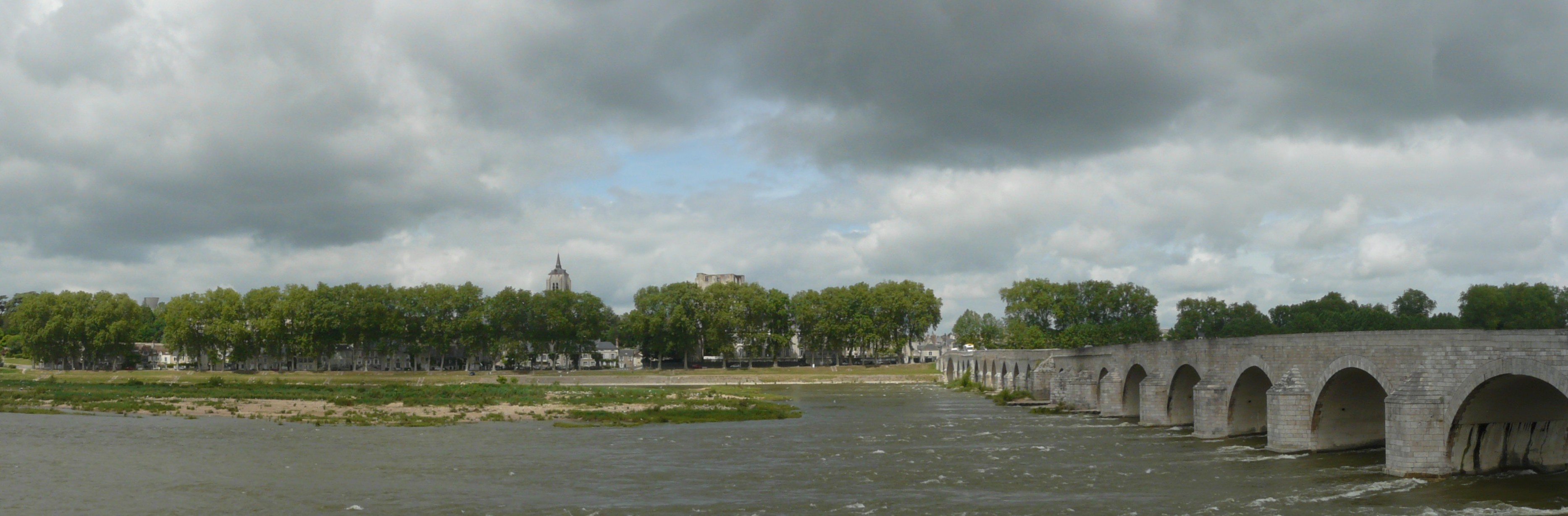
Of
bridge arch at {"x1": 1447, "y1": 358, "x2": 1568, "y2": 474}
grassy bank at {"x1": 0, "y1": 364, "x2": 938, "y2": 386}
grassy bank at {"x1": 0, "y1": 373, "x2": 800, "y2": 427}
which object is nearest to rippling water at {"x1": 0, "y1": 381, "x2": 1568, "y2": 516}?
bridge arch at {"x1": 1447, "y1": 358, "x2": 1568, "y2": 474}

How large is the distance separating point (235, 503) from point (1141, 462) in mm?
25053

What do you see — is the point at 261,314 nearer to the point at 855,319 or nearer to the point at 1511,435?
the point at 855,319

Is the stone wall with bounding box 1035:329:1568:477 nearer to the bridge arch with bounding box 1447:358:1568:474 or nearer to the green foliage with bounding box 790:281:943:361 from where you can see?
the bridge arch with bounding box 1447:358:1568:474

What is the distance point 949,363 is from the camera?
116 m

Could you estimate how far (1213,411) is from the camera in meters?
37.3

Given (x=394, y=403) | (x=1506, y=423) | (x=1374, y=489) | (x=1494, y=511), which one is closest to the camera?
(x=1494, y=511)

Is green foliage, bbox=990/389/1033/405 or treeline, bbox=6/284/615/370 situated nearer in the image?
green foliage, bbox=990/389/1033/405

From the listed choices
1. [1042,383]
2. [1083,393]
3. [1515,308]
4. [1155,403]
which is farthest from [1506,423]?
[1515,308]

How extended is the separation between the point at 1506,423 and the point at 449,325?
11526 centimetres

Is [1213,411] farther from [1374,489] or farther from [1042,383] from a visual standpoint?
[1042,383]

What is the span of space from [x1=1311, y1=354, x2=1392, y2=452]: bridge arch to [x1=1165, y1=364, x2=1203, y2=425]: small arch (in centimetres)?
1120

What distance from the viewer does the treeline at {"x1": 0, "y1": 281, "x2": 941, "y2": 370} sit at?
116750mm

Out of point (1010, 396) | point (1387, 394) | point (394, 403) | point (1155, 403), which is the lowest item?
point (1010, 396)

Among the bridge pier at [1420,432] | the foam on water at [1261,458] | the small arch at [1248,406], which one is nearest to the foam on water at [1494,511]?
the bridge pier at [1420,432]
